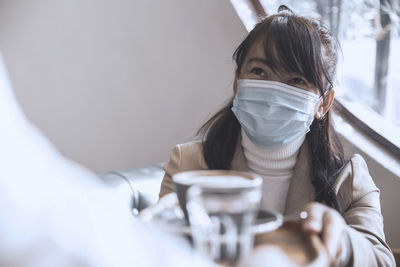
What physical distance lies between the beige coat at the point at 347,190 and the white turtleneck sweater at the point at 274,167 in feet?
0.09

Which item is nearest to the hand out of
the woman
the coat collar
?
the woman

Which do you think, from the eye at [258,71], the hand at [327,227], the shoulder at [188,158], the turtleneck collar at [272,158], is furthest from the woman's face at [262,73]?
the hand at [327,227]

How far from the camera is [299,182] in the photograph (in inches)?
43.3

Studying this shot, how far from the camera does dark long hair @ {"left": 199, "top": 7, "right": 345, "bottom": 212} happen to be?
39.9 inches

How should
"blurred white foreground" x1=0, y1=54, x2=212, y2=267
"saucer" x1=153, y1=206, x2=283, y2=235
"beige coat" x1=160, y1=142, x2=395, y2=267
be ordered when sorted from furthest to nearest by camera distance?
"beige coat" x1=160, y1=142, x2=395, y2=267, "saucer" x1=153, y1=206, x2=283, y2=235, "blurred white foreground" x1=0, y1=54, x2=212, y2=267

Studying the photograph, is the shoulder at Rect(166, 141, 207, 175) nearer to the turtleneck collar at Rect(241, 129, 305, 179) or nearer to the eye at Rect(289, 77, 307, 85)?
the turtleneck collar at Rect(241, 129, 305, 179)

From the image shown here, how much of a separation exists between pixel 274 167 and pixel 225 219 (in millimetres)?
672

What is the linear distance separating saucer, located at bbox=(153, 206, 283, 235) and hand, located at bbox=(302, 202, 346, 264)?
4 cm

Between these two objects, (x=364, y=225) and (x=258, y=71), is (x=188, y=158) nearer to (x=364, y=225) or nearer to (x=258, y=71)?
(x=258, y=71)

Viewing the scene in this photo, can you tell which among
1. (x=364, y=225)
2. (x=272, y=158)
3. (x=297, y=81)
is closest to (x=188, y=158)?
(x=272, y=158)

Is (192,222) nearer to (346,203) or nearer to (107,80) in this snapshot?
(346,203)

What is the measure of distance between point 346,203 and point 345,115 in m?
0.76

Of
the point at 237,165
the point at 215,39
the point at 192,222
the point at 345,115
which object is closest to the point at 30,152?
the point at 192,222

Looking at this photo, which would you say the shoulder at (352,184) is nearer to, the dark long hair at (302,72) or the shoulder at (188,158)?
the dark long hair at (302,72)
